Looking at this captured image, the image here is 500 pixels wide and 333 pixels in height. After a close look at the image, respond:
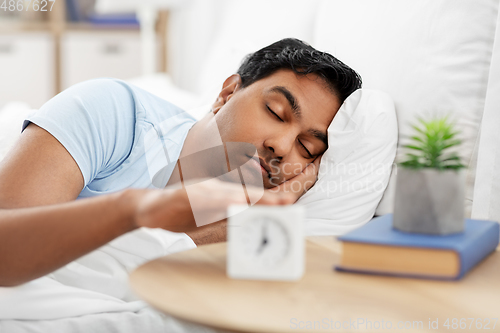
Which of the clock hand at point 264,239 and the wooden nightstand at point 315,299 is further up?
the clock hand at point 264,239

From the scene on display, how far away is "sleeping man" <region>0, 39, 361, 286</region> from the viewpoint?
591 millimetres

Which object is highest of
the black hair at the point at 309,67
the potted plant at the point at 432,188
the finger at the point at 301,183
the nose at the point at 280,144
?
the black hair at the point at 309,67

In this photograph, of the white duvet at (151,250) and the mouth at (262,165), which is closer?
the white duvet at (151,250)

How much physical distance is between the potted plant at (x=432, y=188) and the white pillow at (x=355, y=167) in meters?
0.38

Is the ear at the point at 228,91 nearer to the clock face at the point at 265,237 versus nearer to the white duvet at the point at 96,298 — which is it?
the white duvet at the point at 96,298

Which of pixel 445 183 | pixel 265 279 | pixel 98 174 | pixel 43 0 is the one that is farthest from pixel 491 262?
pixel 43 0

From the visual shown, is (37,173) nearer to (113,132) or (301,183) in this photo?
(113,132)

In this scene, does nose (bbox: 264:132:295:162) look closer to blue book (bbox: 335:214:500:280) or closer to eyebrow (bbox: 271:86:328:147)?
eyebrow (bbox: 271:86:328:147)

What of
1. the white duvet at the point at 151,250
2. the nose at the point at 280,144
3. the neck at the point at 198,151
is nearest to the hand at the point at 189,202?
the white duvet at the point at 151,250

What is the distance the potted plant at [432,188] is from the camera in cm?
55

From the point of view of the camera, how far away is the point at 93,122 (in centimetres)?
87

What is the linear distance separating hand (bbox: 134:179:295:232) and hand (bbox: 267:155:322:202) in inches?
16.9

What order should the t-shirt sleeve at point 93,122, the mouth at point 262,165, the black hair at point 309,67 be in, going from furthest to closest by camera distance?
the black hair at point 309,67, the mouth at point 262,165, the t-shirt sleeve at point 93,122

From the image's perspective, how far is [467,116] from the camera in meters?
0.95
